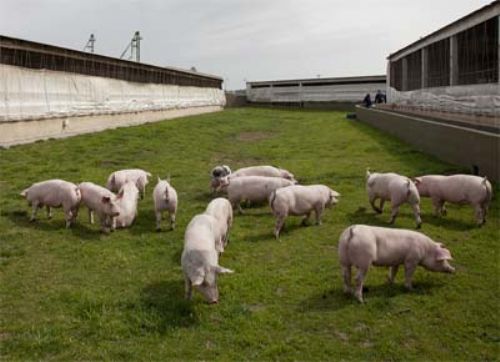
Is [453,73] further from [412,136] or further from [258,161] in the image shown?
[258,161]

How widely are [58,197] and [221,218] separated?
293 centimetres

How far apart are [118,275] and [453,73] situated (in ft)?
59.4

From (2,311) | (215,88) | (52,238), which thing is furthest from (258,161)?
(215,88)

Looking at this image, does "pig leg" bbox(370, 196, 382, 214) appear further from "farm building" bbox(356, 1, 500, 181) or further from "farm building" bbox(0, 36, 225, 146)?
"farm building" bbox(0, 36, 225, 146)

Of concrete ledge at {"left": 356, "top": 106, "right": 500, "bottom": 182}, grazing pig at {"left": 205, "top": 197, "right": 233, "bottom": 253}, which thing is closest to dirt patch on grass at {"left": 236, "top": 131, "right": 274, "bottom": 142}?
concrete ledge at {"left": 356, "top": 106, "right": 500, "bottom": 182}

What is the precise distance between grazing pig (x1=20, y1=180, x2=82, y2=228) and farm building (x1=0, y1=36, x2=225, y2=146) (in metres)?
8.54

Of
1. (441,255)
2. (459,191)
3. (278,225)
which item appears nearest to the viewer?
(441,255)

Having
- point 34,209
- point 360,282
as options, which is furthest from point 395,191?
point 34,209

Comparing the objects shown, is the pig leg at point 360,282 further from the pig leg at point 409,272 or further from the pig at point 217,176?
the pig at point 217,176

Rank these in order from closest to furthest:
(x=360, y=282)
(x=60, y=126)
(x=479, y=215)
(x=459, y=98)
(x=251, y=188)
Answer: (x=360, y=282)
(x=479, y=215)
(x=251, y=188)
(x=459, y=98)
(x=60, y=126)

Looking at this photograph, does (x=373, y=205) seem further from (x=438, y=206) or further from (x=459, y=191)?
(x=459, y=191)

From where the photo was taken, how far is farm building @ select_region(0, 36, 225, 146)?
1695cm

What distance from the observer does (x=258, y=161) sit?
15.5m

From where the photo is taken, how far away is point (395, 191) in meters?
8.48
